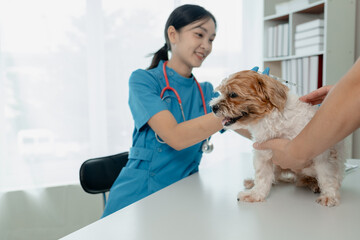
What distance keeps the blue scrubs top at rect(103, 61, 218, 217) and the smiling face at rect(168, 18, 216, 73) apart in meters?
0.09

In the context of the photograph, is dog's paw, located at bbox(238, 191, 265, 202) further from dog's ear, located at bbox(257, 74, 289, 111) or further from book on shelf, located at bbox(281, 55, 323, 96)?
book on shelf, located at bbox(281, 55, 323, 96)

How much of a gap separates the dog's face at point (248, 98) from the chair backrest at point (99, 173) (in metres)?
0.85

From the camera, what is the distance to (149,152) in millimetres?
1538

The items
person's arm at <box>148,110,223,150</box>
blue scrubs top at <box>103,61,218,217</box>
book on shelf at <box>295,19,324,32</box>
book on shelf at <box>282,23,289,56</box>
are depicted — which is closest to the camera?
person's arm at <box>148,110,223,150</box>

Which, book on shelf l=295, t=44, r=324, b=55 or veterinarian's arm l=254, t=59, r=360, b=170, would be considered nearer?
veterinarian's arm l=254, t=59, r=360, b=170

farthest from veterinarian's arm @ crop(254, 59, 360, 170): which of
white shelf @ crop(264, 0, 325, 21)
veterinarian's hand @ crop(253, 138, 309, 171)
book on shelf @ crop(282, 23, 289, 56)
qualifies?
book on shelf @ crop(282, 23, 289, 56)

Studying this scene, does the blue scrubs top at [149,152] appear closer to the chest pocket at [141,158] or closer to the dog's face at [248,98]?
the chest pocket at [141,158]

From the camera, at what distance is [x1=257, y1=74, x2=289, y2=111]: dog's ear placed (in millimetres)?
1055

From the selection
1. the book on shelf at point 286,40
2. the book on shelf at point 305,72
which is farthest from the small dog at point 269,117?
the book on shelf at point 286,40

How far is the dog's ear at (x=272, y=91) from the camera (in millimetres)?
1055

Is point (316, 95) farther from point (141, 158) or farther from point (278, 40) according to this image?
point (278, 40)

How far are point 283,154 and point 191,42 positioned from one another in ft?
2.65

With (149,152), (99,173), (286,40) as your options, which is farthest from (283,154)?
(286,40)

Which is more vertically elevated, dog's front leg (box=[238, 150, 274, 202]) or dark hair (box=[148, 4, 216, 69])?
dark hair (box=[148, 4, 216, 69])
